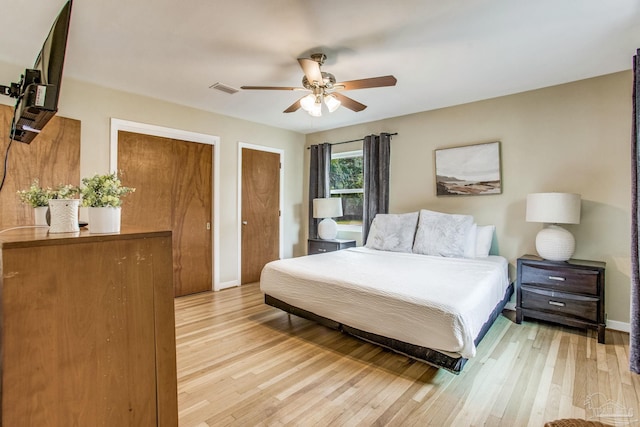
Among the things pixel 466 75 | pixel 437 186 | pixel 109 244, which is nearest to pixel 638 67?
pixel 466 75

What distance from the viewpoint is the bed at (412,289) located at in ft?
6.57

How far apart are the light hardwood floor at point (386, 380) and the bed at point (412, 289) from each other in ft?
0.72

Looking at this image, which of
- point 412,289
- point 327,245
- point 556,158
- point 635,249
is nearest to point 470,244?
point 556,158

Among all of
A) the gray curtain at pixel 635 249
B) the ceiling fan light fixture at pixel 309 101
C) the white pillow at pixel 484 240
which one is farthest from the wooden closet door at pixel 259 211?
the gray curtain at pixel 635 249

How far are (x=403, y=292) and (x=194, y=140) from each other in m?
3.36

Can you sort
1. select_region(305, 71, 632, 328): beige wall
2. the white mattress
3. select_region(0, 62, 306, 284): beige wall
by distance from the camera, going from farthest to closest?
select_region(0, 62, 306, 284): beige wall
select_region(305, 71, 632, 328): beige wall
the white mattress

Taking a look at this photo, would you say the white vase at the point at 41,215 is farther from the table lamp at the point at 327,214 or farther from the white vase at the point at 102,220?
the table lamp at the point at 327,214

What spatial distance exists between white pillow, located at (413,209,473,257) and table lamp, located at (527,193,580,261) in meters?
0.66

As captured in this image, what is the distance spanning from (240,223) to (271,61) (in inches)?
99.9

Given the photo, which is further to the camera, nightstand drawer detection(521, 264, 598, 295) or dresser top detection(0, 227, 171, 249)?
nightstand drawer detection(521, 264, 598, 295)

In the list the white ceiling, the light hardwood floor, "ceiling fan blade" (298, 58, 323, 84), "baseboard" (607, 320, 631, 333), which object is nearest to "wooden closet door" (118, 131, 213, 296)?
the white ceiling

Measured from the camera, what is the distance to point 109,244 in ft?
3.59

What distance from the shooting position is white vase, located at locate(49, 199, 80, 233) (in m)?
1.15

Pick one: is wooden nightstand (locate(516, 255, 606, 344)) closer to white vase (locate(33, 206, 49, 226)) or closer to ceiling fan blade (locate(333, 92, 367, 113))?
ceiling fan blade (locate(333, 92, 367, 113))
